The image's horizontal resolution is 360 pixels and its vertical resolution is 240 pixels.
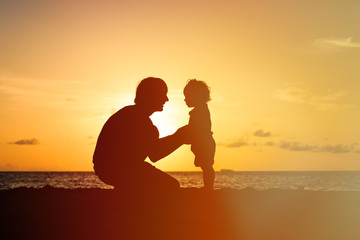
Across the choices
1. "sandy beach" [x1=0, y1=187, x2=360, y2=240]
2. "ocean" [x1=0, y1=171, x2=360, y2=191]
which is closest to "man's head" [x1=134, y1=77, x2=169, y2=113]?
"sandy beach" [x1=0, y1=187, x2=360, y2=240]

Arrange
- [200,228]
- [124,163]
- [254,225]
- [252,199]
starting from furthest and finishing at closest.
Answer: [252,199], [254,225], [200,228], [124,163]

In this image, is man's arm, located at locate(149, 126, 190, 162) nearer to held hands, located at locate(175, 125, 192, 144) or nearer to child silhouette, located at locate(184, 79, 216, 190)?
held hands, located at locate(175, 125, 192, 144)

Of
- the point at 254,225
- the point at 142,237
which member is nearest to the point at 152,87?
the point at 142,237

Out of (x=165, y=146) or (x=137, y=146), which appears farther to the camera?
(x=165, y=146)

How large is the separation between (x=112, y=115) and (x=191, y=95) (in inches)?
118

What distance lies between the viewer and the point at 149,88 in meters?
6.38

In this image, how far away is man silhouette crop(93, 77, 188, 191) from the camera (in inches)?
247

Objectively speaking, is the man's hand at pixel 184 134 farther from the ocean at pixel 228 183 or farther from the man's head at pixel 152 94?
the ocean at pixel 228 183

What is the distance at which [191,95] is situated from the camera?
9.33 meters

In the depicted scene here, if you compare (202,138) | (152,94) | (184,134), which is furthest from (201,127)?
(152,94)

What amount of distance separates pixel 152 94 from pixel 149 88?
0.32ft

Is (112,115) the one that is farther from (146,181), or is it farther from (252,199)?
(252,199)

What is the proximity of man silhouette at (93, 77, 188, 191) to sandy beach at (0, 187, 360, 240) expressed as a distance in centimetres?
23

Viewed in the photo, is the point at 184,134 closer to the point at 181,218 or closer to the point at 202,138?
the point at 202,138
